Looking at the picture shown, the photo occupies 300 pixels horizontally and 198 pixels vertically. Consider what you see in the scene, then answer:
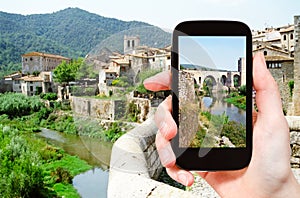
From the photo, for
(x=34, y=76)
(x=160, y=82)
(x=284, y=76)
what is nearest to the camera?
(x=160, y=82)

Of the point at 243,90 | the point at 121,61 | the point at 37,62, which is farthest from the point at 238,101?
the point at 37,62

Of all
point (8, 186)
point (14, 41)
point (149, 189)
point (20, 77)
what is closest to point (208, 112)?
point (149, 189)

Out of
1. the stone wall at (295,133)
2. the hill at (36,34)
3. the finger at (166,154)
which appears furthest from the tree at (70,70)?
the hill at (36,34)

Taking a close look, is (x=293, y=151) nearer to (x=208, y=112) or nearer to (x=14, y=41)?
(x=208, y=112)

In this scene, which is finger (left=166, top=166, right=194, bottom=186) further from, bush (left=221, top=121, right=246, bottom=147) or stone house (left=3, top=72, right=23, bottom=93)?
stone house (left=3, top=72, right=23, bottom=93)

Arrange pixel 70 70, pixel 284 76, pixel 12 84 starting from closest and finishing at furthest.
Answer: pixel 70 70 < pixel 284 76 < pixel 12 84

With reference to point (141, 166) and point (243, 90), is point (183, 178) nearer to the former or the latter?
point (243, 90)
